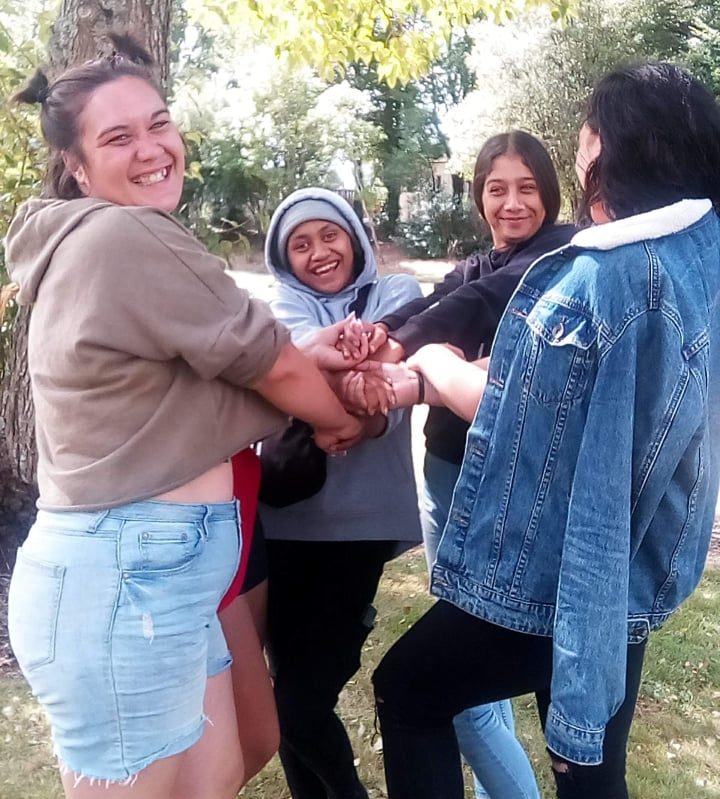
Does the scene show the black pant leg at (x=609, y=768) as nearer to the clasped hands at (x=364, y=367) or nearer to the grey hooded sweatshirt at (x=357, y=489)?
the grey hooded sweatshirt at (x=357, y=489)

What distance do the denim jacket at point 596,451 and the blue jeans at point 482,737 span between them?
684 mm

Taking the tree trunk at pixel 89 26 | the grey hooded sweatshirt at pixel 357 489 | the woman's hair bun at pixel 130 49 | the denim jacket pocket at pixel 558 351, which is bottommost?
the grey hooded sweatshirt at pixel 357 489

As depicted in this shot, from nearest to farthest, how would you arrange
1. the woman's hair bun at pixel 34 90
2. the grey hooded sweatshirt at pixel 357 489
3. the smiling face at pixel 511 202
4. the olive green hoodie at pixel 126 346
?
the olive green hoodie at pixel 126 346 → the woman's hair bun at pixel 34 90 → the grey hooded sweatshirt at pixel 357 489 → the smiling face at pixel 511 202

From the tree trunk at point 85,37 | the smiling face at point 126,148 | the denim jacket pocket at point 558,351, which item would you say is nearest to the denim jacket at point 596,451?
the denim jacket pocket at point 558,351

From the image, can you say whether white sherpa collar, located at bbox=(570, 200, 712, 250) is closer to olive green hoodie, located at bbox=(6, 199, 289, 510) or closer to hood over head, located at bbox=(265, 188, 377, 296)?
olive green hoodie, located at bbox=(6, 199, 289, 510)

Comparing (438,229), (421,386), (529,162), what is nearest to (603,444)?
(421,386)

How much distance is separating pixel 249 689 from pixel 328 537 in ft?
1.43

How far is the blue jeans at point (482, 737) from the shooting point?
7.88 ft

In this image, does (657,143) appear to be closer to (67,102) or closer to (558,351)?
(558,351)

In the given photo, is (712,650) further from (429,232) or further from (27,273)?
(429,232)

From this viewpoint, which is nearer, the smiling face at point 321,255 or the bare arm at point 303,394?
the bare arm at point 303,394

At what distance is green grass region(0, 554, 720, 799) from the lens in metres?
3.11

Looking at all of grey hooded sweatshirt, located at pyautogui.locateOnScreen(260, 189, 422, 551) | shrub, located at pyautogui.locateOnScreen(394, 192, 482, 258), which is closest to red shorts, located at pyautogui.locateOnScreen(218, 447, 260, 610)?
grey hooded sweatshirt, located at pyautogui.locateOnScreen(260, 189, 422, 551)

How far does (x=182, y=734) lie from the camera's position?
1714mm
